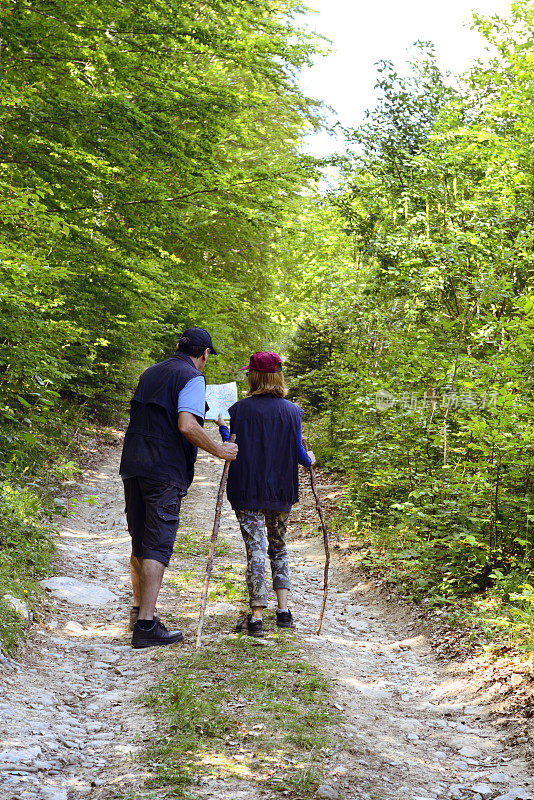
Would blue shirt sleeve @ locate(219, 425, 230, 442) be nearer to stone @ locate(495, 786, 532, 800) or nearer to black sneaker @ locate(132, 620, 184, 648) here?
black sneaker @ locate(132, 620, 184, 648)

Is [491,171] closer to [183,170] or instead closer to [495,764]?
[183,170]

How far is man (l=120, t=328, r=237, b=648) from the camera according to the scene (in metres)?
5.13

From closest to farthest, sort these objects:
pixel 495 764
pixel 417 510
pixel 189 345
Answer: pixel 495 764 < pixel 189 345 < pixel 417 510

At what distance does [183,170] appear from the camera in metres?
9.66

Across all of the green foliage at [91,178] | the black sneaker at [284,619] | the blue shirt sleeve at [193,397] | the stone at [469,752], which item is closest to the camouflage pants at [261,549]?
the black sneaker at [284,619]

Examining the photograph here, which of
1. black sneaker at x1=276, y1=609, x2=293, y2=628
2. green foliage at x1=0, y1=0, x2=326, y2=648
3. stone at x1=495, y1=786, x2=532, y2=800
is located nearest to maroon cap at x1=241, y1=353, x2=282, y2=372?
green foliage at x1=0, y1=0, x2=326, y2=648

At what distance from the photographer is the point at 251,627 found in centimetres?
558

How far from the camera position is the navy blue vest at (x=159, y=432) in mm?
5168

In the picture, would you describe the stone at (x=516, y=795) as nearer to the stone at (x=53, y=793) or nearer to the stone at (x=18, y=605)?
the stone at (x=53, y=793)

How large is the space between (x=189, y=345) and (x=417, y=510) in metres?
3.66

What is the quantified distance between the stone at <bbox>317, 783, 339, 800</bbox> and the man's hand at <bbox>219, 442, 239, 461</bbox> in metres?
2.63

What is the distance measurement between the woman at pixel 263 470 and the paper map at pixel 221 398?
0.24 feet

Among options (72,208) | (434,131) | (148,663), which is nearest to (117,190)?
(72,208)

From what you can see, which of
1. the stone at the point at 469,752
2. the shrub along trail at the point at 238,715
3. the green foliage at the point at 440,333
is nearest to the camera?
the shrub along trail at the point at 238,715
